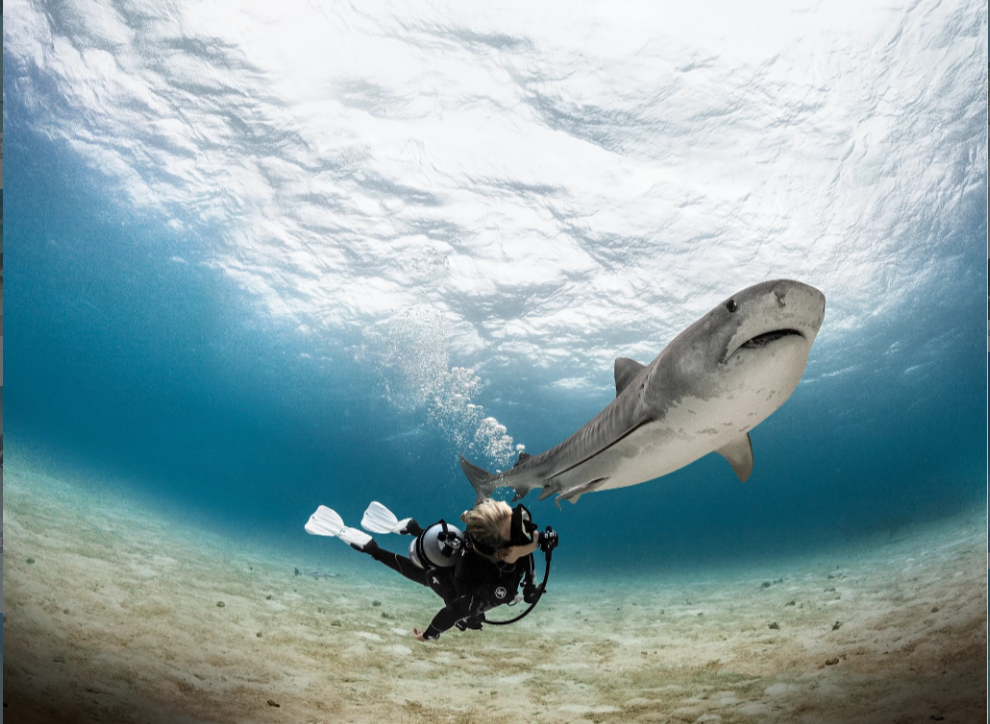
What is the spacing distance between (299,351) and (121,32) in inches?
540

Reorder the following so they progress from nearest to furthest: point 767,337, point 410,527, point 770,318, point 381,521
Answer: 1. point 770,318
2. point 767,337
3. point 410,527
4. point 381,521

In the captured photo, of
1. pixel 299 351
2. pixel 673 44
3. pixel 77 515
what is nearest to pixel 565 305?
pixel 673 44

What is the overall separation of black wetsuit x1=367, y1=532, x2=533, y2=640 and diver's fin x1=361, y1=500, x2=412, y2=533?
2.41 ft

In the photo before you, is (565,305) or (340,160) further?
(565,305)

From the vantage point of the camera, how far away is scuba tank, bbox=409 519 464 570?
141 inches

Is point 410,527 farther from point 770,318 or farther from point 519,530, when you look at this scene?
point 770,318

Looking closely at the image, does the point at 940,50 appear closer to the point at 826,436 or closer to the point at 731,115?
the point at 731,115

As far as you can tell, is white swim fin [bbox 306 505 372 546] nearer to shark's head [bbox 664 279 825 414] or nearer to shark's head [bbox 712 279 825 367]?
shark's head [bbox 664 279 825 414]

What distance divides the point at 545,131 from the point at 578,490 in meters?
7.35

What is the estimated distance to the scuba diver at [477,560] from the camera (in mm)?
3523

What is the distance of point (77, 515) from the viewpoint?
34.9ft

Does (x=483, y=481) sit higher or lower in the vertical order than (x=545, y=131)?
lower

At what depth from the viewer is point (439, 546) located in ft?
11.7

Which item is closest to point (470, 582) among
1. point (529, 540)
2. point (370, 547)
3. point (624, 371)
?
point (529, 540)
